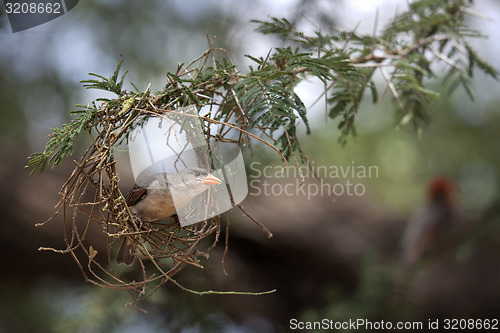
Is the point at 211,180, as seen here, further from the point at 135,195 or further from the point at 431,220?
the point at 431,220

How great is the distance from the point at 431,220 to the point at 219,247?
2.49 m

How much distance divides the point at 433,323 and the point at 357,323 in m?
0.96

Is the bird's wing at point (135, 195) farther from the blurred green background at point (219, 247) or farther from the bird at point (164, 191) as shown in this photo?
the blurred green background at point (219, 247)

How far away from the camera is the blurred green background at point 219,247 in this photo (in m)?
3.22

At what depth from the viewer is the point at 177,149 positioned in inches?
53.8

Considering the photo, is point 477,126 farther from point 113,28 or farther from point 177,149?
point 177,149

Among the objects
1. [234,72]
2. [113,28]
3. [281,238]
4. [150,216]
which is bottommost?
[281,238]

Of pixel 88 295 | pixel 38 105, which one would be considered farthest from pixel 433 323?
pixel 38 105

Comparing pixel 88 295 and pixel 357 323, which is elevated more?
pixel 88 295

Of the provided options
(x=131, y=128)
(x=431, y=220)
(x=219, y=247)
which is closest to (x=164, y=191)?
(x=131, y=128)


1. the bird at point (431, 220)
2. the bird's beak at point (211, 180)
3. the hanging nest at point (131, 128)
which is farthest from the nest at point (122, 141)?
the bird at point (431, 220)

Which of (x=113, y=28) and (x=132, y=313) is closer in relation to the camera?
(x=132, y=313)

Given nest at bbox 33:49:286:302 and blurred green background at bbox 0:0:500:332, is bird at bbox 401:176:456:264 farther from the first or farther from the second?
nest at bbox 33:49:286:302

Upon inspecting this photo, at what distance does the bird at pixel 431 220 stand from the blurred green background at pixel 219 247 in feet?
0.38
